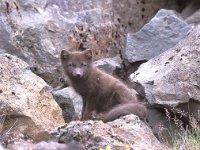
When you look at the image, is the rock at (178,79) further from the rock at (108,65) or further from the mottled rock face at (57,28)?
the mottled rock face at (57,28)

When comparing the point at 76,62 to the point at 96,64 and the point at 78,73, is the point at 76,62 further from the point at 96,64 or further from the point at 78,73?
the point at 96,64

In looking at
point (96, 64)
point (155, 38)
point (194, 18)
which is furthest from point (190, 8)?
point (96, 64)

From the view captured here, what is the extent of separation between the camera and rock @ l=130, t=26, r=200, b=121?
27.1 ft

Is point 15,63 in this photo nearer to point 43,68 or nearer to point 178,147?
point 43,68

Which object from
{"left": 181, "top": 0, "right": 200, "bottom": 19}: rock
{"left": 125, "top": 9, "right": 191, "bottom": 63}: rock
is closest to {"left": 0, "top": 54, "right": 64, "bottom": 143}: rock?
{"left": 125, "top": 9, "right": 191, "bottom": 63}: rock

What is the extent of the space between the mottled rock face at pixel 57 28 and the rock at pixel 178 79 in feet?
5.62

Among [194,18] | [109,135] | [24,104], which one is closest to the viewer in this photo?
[109,135]

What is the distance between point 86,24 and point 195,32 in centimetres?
234

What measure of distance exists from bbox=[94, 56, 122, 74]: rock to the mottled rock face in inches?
13.6

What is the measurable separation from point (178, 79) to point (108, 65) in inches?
80.2

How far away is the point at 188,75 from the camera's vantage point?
8.38 meters

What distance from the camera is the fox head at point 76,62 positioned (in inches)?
349

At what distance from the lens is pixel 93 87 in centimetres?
868

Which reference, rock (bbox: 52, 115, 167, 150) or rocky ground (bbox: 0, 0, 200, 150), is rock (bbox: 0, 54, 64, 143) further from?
rock (bbox: 52, 115, 167, 150)
